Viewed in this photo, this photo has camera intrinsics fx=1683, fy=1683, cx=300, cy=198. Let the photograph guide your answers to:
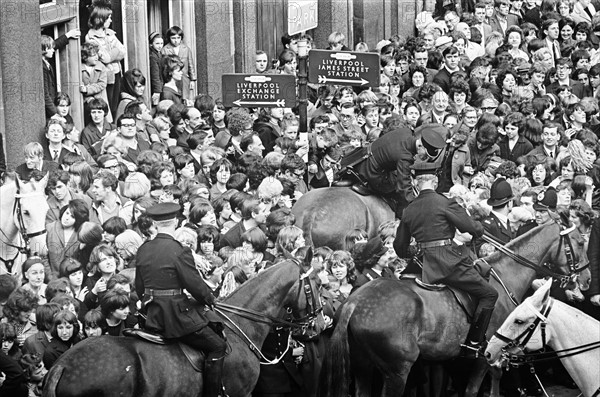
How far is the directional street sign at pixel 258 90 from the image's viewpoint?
21.0 meters

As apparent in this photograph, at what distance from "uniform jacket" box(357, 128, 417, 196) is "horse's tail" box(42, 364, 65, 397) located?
249 inches

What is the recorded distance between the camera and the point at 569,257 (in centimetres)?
1809

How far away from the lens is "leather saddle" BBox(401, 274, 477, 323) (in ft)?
56.6

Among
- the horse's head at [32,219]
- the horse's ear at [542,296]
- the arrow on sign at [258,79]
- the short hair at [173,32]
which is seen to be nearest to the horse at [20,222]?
the horse's head at [32,219]

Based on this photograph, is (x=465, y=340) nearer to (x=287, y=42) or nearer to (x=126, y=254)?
(x=126, y=254)

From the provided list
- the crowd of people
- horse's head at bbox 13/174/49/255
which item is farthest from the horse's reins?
horse's head at bbox 13/174/49/255

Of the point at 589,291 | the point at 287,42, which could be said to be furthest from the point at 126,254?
the point at 287,42

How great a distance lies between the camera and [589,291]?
1802 cm

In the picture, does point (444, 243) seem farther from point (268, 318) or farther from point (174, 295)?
point (174, 295)

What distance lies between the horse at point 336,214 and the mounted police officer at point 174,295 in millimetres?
4201

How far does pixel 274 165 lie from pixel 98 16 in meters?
4.40

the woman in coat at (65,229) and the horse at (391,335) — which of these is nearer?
the horse at (391,335)

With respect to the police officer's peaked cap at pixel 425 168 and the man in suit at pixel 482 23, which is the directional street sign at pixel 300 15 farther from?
the man in suit at pixel 482 23

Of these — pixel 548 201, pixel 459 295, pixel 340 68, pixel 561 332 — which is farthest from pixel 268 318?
pixel 340 68
